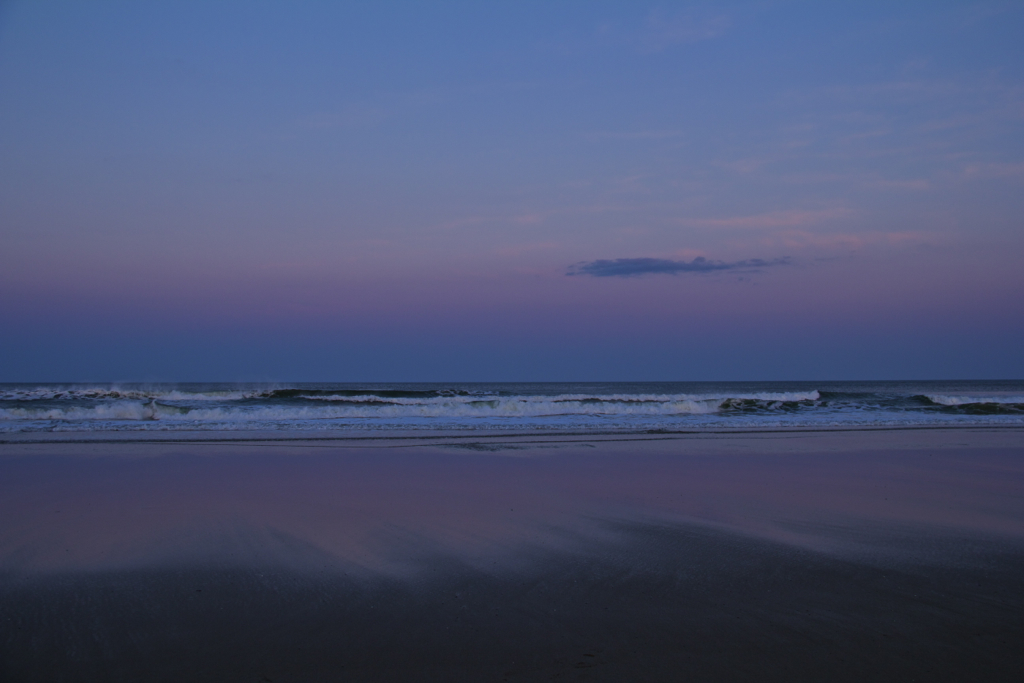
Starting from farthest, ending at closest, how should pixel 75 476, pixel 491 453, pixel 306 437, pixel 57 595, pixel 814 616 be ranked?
pixel 306 437 → pixel 491 453 → pixel 75 476 → pixel 57 595 → pixel 814 616

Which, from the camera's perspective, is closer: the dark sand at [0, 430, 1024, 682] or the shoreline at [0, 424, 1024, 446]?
the dark sand at [0, 430, 1024, 682]

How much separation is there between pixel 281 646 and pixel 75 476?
6.96m

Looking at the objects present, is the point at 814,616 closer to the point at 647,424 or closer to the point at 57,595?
the point at 57,595

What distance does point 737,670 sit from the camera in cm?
299

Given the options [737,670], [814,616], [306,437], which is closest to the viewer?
[737,670]

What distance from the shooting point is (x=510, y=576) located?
433cm

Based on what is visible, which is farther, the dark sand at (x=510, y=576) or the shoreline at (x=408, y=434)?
the shoreline at (x=408, y=434)

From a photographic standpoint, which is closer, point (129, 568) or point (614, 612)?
point (614, 612)

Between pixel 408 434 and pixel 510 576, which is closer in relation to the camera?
pixel 510 576

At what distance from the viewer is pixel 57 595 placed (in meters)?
3.97

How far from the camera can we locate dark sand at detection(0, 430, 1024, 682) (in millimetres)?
3100

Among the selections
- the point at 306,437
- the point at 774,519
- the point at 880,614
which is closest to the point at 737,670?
the point at 880,614

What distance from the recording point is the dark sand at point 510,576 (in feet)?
10.2

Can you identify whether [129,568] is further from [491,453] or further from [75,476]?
[491,453]
